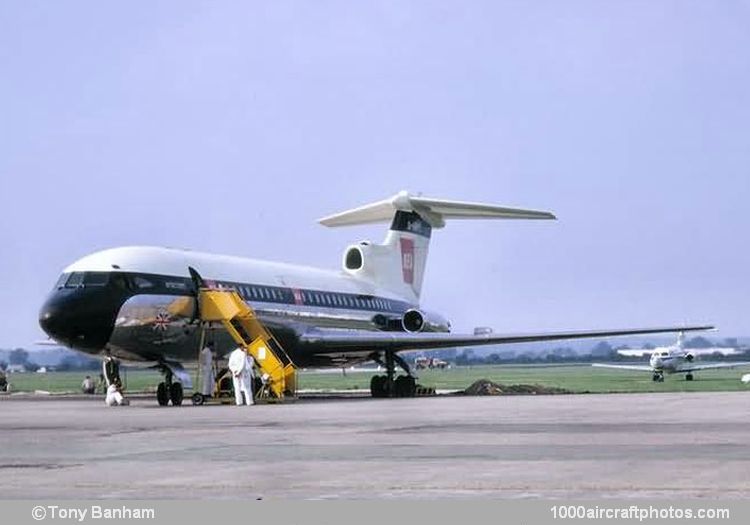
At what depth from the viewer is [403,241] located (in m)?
50.0

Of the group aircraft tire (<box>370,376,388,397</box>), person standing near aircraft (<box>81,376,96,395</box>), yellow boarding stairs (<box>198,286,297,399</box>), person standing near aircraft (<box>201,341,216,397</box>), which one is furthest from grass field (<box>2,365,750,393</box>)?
person standing near aircraft (<box>201,341,216,397</box>)

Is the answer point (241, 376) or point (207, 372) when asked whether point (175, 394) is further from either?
point (241, 376)

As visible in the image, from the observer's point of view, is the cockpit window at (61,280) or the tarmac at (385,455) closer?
the tarmac at (385,455)

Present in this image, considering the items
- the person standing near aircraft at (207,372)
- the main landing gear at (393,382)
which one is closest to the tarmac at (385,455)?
the person standing near aircraft at (207,372)

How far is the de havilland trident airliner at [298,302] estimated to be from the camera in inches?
1373

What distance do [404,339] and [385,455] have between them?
2586 centimetres

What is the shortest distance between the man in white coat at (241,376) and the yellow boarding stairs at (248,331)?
1036mm

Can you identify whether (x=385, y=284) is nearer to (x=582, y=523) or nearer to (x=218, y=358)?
(x=218, y=358)

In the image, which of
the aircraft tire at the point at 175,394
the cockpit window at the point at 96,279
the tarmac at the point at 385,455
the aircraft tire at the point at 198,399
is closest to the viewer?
the tarmac at the point at 385,455

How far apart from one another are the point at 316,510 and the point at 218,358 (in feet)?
91.1

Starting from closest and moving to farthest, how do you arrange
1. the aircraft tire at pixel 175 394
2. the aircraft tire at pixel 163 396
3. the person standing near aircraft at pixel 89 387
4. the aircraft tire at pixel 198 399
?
the aircraft tire at pixel 198 399 → the aircraft tire at pixel 163 396 → the aircraft tire at pixel 175 394 → the person standing near aircraft at pixel 89 387

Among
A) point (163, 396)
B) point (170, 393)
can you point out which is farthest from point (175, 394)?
point (163, 396)

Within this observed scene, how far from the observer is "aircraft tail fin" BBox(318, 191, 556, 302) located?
48.8m

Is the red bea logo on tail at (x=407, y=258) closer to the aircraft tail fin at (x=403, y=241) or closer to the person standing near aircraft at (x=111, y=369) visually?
the aircraft tail fin at (x=403, y=241)
